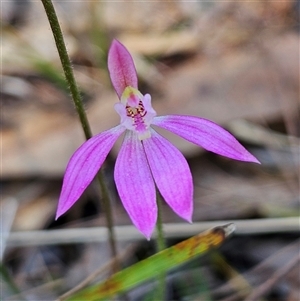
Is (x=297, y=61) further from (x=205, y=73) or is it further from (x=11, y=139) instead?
(x=11, y=139)

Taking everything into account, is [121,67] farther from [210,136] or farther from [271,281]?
[271,281]

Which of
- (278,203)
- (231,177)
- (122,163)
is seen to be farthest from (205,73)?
(122,163)

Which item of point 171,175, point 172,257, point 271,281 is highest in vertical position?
point 171,175

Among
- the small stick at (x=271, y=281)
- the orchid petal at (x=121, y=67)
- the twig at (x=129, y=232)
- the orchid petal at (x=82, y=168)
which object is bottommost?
the small stick at (x=271, y=281)

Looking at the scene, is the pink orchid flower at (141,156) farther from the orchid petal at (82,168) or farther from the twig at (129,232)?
the twig at (129,232)

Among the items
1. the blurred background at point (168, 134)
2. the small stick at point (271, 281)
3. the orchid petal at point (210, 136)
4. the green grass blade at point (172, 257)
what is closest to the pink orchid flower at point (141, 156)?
the orchid petal at point (210, 136)

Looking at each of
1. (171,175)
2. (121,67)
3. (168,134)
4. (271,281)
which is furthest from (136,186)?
(168,134)
